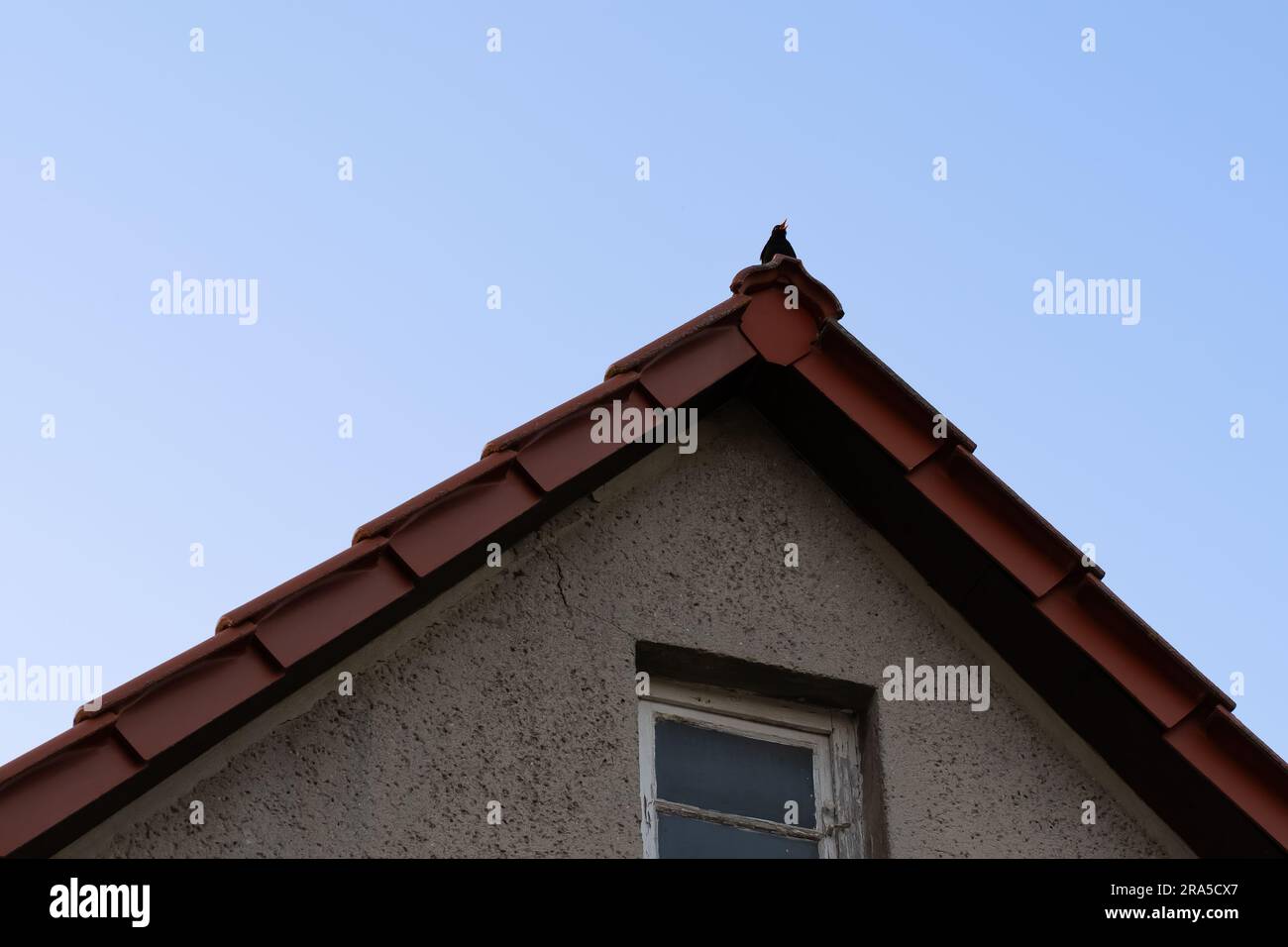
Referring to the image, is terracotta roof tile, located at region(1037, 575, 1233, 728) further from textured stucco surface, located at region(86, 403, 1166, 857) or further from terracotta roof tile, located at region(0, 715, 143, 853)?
terracotta roof tile, located at region(0, 715, 143, 853)

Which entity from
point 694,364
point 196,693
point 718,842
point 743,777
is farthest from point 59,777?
point 694,364

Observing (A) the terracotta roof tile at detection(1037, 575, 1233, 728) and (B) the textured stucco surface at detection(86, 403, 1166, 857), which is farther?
(A) the terracotta roof tile at detection(1037, 575, 1233, 728)

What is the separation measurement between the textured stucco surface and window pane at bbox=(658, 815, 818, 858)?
179 mm

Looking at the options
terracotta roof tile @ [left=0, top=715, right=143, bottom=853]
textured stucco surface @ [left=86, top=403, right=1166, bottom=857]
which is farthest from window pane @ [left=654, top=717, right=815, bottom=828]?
terracotta roof tile @ [left=0, top=715, right=143, bottom=853]

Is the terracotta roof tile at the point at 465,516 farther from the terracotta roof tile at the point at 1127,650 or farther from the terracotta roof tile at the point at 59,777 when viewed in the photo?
the terracotta roof tile at the point at 1127,650

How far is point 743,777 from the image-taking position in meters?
4.99

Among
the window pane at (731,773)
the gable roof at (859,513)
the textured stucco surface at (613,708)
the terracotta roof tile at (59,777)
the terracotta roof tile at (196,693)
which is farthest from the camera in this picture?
the window pane at (731,773)

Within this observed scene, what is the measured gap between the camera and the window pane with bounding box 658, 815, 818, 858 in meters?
4.79

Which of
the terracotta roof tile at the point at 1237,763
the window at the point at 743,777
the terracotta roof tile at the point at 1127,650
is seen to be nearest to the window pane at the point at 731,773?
the window at the point at 743,777

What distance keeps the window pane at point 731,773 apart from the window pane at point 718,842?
0.05 m

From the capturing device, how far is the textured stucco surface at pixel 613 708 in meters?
4.42

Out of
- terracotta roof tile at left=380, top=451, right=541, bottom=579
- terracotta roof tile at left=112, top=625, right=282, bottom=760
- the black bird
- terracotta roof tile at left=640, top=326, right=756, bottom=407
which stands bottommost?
terracotta roof tile at left=112, top=625, right=282, bottom=760

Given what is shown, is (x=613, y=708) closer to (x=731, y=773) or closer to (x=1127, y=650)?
(x=731, y=773)
